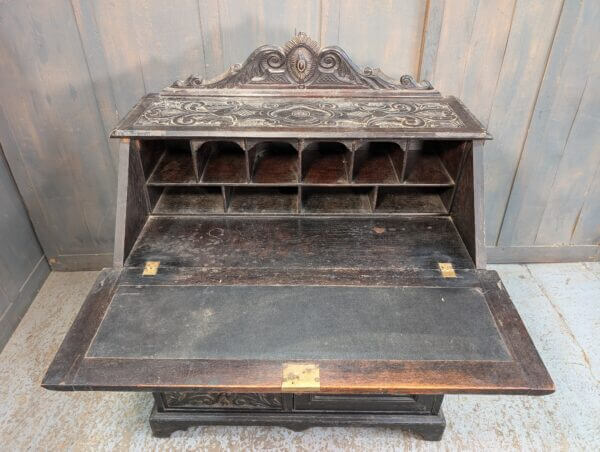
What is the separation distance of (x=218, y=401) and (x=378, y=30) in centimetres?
156

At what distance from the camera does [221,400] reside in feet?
4.91

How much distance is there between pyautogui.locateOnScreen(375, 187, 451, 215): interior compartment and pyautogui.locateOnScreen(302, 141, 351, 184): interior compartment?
16cm

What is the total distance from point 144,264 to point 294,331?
1.75 ft

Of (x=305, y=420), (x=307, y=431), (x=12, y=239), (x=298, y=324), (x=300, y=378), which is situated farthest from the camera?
(x=12, y=239)

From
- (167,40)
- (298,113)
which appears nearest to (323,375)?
(298,113)

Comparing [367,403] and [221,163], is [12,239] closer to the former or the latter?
[221,163]

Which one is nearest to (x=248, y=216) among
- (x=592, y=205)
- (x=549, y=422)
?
(x=549, y=422)

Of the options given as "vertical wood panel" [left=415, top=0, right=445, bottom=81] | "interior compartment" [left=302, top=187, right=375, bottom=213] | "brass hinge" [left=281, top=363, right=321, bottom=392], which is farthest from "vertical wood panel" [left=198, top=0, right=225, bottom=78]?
"brass hinge" [left=281, top=363, right=321, bottom=392]

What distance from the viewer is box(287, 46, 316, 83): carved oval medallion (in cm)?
149

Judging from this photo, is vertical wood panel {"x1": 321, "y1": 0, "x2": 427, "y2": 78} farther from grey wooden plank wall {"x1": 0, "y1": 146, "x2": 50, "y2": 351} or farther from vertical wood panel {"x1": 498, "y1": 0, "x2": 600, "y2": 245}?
grey wooden plank wall {"x1": 0, "y1": 146, "x2": 50, "y2": 351}

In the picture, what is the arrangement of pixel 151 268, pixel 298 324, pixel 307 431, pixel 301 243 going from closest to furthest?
pixel 298 324
pixel 151 268
pixel 301 243
pixel 307 431

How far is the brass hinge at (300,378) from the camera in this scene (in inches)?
39.6

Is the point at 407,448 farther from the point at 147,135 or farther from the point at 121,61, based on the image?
the point at 121,61

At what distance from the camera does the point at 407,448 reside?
1582 mm
